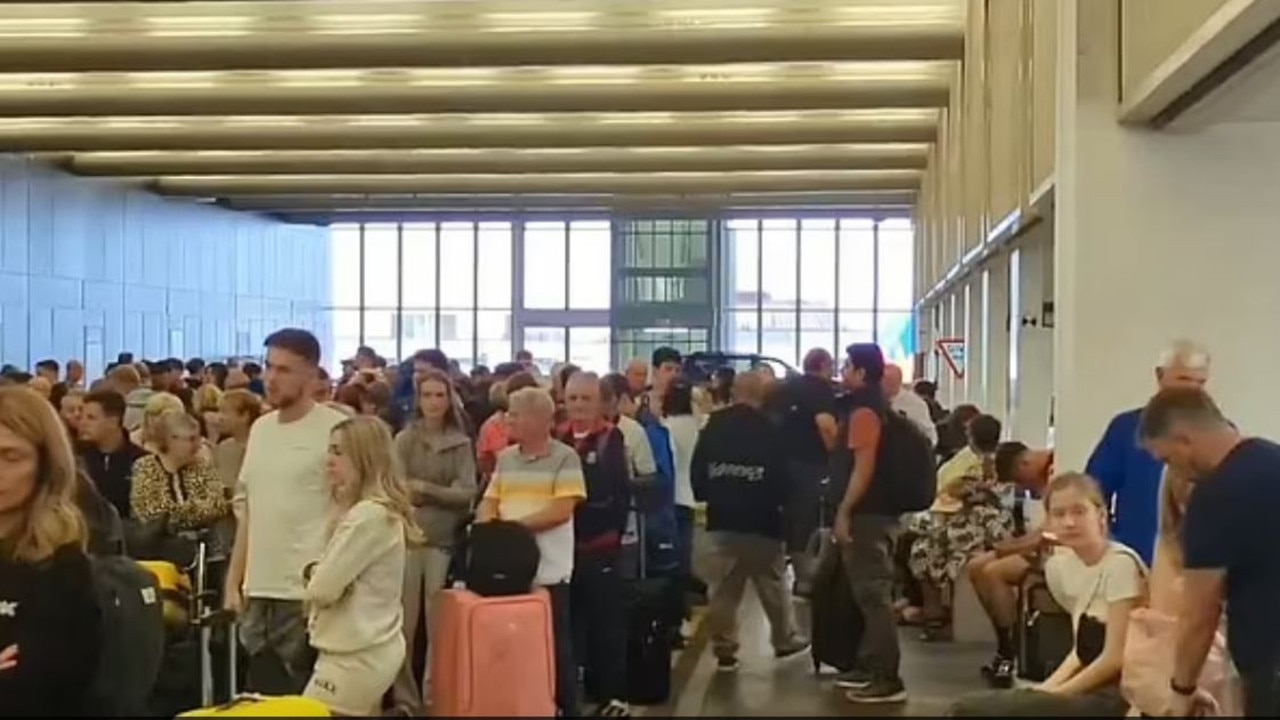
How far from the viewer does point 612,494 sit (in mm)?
8070

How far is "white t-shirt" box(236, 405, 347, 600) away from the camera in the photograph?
5926 mm

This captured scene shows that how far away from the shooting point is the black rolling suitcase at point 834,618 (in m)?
9.30

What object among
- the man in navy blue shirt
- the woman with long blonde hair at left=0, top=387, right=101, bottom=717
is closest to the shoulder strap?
the man in navy blue shirt

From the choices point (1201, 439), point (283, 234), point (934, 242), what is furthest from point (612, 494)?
point (283, 234)

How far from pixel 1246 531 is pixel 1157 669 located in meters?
0.44

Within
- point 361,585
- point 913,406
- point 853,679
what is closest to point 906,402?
point 913,406

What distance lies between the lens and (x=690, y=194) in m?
26.3

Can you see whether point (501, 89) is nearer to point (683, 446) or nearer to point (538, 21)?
point (538, 21)

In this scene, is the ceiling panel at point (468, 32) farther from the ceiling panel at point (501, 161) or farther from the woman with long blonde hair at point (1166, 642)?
the woman with long blonde hair at point (1166, 642)

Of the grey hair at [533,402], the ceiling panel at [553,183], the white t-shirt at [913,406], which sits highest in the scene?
the ceiling panel at [553,183]

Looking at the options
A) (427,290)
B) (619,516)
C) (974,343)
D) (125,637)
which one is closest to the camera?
(125,637)

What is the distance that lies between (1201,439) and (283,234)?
96.2 feet

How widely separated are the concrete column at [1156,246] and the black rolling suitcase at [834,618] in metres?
1.77

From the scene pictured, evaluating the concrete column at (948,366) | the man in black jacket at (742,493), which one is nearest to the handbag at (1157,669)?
the man in black jacket at (742,493)
